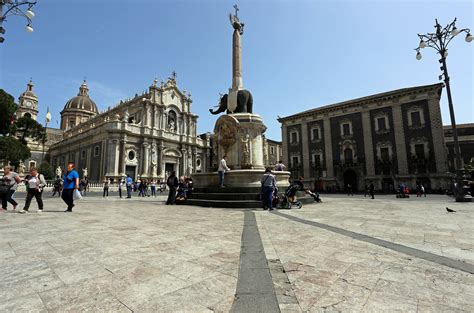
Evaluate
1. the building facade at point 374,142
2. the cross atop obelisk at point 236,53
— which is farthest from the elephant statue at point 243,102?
the building facade at point 374,142

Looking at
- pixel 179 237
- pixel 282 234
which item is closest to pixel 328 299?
pixel 282 234

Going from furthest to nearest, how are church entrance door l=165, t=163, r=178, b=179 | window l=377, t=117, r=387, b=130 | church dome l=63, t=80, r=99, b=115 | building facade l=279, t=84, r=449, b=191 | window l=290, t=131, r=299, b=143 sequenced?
1. church dome l=63, t=80, r=99, b=115
2. church entrance door l=165, t=163, r=178, b=179
3. window l=290, t=131, r=299, b=143
4. window l=377, t=117, r=387, b=130
5. building facade l=279, t=84, r=449, b=191

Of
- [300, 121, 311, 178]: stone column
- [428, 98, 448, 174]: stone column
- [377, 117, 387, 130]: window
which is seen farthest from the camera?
[300, 121, 311, 178]: stone column

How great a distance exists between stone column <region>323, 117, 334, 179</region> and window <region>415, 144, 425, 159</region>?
988 cm

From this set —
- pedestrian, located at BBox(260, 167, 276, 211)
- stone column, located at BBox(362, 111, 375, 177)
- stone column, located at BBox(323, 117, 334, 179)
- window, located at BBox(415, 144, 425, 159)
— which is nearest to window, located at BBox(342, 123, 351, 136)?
stone column, located at BBox(362, 111, 375, 177)

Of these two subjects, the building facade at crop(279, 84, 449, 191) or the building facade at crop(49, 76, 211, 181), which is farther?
the building facade at crop(49, 76, 211, 181)

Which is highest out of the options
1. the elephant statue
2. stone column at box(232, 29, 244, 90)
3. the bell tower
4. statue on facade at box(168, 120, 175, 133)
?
the bell tower

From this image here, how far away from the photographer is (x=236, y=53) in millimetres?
13492

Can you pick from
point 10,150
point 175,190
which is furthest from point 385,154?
point 10,150

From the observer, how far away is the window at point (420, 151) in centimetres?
2770

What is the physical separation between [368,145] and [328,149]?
525 cm

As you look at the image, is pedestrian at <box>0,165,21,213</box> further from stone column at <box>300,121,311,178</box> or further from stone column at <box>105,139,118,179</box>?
stone column at <box>300,121,311,178</box>

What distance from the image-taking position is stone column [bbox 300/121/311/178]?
35969mm

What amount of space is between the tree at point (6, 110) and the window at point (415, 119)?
49233 mm
